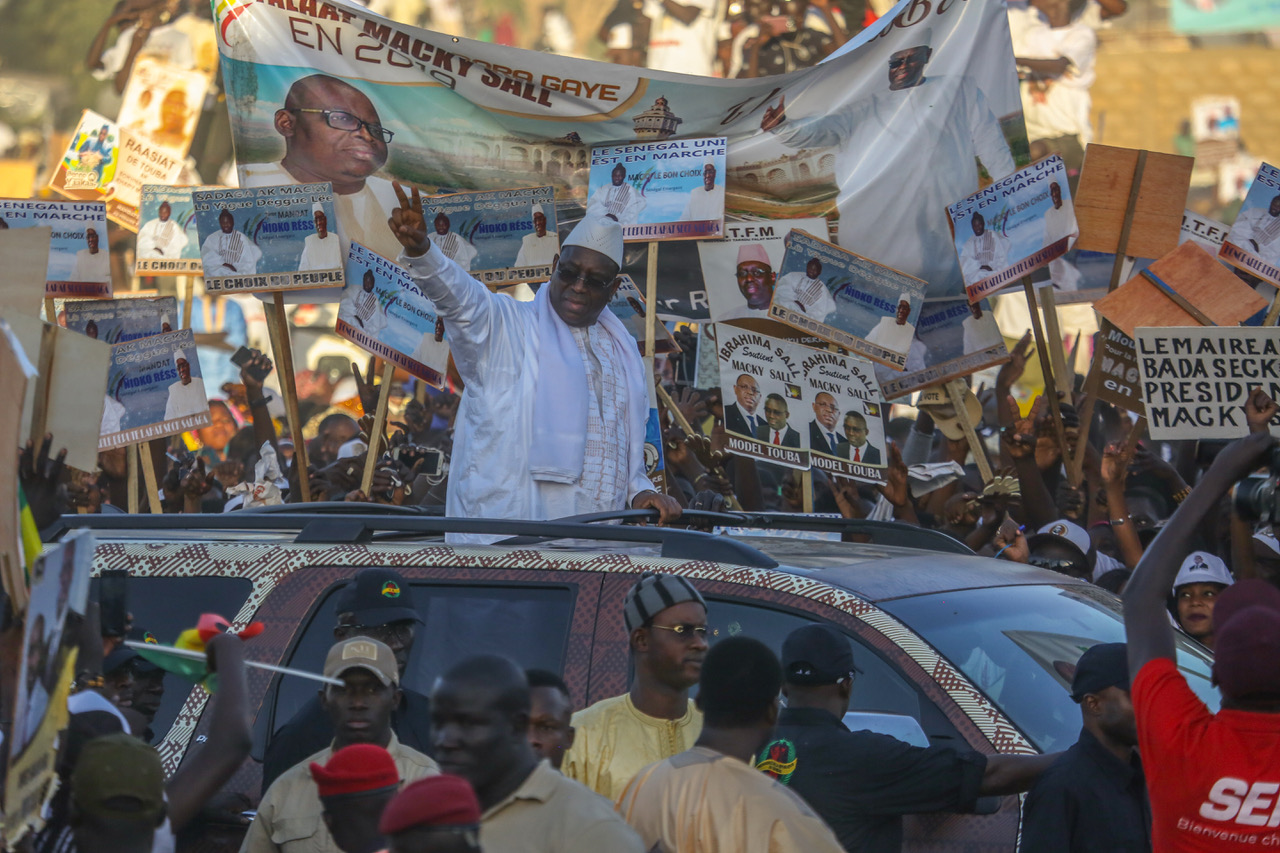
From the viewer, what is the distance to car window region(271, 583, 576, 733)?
155 inches

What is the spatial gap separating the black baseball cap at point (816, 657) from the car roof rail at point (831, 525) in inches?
51.9

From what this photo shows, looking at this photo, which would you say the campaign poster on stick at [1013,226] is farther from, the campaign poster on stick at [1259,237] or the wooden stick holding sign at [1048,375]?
the campaign poster on stick at [1259,237]

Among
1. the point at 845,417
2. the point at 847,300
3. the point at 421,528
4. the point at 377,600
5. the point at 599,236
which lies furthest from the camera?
the point at 847,300

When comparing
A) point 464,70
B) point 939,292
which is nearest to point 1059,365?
point 939,292

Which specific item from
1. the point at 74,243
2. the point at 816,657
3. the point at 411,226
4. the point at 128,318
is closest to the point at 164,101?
the point at 74,243

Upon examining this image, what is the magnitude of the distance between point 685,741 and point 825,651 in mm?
376

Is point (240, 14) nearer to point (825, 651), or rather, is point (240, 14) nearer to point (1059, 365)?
point (1059, 365)

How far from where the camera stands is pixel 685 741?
3549 mm

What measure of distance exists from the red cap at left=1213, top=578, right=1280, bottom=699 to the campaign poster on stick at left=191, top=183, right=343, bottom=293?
5.73m

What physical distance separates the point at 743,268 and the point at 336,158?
2.20 metres

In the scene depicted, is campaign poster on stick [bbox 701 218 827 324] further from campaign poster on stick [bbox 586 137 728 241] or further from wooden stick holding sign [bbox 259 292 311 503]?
wooden stick holding sign [bbox 259 292 311 503]

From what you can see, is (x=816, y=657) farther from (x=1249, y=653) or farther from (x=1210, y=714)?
(x=1249, y=653)

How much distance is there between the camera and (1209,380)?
5.43 metres

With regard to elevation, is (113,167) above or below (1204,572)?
above
